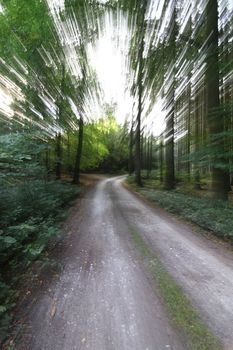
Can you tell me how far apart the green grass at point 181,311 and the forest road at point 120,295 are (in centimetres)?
10

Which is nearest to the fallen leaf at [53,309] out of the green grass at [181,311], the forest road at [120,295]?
the forest road at [120,295]

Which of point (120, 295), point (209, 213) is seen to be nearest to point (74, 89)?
point (209, 213)

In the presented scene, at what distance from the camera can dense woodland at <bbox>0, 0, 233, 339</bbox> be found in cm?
149

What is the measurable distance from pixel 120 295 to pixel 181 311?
31.3 inches

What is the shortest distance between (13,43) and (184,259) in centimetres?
1005

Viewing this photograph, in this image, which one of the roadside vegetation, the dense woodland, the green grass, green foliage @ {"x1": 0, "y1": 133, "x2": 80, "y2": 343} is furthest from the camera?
the roadside vegetation

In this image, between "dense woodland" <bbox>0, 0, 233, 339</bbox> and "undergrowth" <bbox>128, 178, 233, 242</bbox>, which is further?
"undergrowth" <bbox>128, 178, 233, 242</bbox>

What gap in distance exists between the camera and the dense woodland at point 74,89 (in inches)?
58.7

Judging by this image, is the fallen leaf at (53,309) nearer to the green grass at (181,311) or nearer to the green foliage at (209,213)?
the green grass at (181,311)

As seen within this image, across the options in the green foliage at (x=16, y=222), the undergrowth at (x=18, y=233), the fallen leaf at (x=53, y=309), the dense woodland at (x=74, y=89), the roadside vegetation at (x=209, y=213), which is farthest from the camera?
the roadside vegetation at (x=209, y=213)

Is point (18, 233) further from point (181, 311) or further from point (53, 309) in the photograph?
point (181, 311)

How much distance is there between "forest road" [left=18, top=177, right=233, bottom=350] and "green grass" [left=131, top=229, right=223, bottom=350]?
0.33ft

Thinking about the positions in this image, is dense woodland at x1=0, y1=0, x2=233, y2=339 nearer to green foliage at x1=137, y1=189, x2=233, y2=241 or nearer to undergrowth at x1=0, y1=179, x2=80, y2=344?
undergrowth at x1=0, y1=179, x2=80, y2=344

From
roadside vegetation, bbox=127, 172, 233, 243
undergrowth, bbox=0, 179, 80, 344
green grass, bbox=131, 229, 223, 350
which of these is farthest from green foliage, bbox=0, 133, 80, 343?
roadside vegetation, bbox=127, 172, 233, 243
